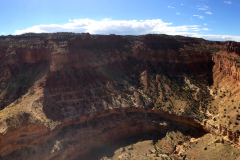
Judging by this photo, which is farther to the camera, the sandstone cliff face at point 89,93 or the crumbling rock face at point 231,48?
the crumbling rock face at point 231,48

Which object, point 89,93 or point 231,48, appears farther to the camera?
point 231,48

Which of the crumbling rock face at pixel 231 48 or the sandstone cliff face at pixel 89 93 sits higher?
the crumbling rock face at pixel 231 48

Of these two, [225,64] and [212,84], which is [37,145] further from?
[225,64]

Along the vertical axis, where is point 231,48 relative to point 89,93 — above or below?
above

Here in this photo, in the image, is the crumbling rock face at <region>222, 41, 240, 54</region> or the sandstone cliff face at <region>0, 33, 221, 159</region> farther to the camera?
the crumbling rock face at <region>222, 41, 240, 54</region>

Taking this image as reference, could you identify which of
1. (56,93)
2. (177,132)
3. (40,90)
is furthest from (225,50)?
(40,90)

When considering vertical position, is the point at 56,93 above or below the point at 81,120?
above

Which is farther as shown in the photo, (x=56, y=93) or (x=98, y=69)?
(x=98, y=69)

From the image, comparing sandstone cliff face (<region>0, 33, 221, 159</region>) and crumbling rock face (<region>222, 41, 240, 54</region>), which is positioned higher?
crumbling rock face (<region>222, 41, 240, 54</region>)
